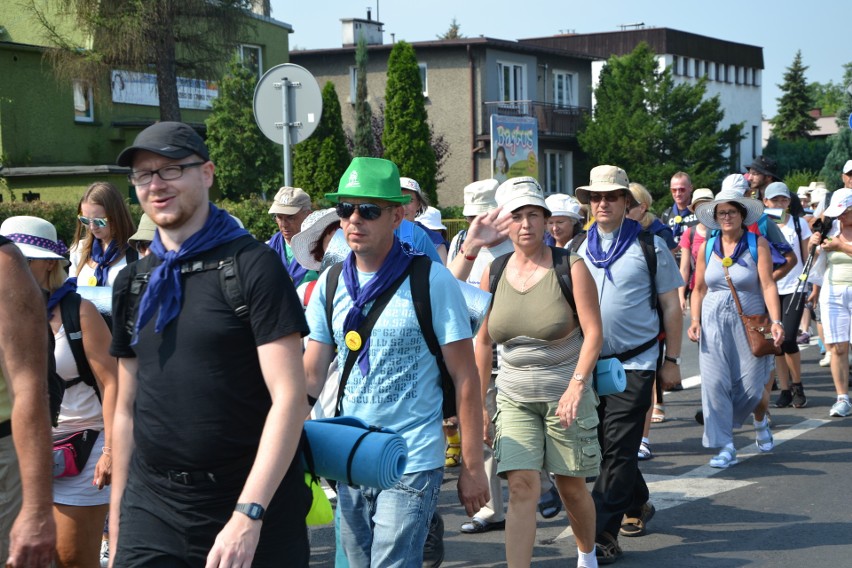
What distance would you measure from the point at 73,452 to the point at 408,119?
34180mm

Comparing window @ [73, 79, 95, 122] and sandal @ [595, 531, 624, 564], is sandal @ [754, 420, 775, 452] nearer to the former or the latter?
sandal @ [595, 531, 624, 564]

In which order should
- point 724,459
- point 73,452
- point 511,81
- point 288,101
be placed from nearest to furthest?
point 73,452 → point 724,459 → point 288,101 → point 511,81

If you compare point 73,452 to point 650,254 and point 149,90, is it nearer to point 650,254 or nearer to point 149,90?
point 650,254

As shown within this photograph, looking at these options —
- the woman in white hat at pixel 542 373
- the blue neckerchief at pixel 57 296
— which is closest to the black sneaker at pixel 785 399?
the woman in white hat at pixel 542 373

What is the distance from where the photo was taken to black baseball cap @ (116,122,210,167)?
3.28m

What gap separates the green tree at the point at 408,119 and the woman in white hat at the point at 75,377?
33588mm

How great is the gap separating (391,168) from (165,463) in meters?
1.66

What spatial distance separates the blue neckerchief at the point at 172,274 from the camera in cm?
324

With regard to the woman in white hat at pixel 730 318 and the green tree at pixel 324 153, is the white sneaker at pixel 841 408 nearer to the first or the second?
the woman in white hat at pixel 730 318

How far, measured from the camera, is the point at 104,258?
690 centimetres

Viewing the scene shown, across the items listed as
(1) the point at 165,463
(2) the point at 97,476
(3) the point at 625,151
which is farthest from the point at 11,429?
(3) the point at 625,151

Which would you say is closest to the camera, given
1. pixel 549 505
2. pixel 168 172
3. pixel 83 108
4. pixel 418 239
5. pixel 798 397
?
pixel 168 172

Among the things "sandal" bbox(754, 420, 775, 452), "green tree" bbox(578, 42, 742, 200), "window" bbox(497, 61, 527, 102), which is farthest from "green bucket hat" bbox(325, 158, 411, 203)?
"green tree" bbox(578, 42, 742, 200)

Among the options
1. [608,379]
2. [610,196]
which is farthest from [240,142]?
[608,379]
